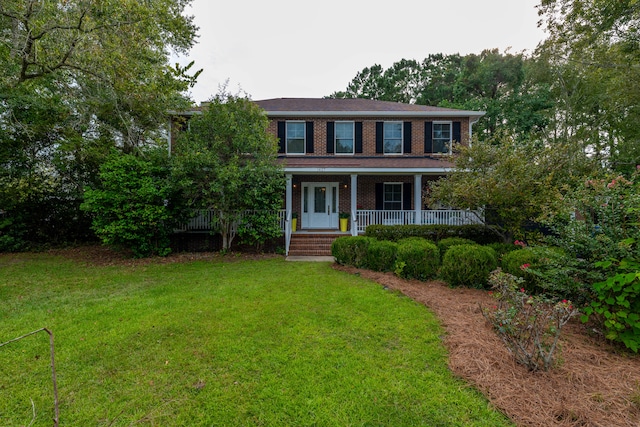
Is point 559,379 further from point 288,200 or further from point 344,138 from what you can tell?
point 344,138

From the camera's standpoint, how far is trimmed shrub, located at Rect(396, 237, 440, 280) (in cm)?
613

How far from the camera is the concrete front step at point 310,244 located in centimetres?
951

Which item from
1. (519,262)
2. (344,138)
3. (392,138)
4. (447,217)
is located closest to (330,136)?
(344,138)

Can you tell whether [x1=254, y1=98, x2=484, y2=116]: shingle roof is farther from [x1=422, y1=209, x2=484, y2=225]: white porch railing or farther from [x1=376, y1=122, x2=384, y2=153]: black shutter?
[x1=422, y1=209, x2=484, y2=225]: white porch railing

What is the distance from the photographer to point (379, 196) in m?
12.2

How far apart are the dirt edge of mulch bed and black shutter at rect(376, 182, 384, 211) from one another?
846cm

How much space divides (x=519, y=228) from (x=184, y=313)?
789 centimetres

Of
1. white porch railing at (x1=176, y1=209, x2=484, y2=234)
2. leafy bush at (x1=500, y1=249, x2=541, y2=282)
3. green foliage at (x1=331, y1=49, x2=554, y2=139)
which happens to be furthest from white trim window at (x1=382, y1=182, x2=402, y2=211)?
green foliage at (x1=331, y1=49, x2=554, y2=139)

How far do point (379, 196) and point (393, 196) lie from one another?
2.17ft

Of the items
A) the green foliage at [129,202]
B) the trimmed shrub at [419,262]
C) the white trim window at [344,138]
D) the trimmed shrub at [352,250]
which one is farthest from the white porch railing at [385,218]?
the trimmed shrub at [419,262]

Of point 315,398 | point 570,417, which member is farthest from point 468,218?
point 315,398

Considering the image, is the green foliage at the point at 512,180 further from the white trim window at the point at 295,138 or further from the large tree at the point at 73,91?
the large tree at the point at 73,91

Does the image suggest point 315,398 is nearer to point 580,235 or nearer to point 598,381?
point 598,381

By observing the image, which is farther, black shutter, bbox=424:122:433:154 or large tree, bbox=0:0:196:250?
black shutter, bbox=424:122:433:154
